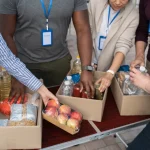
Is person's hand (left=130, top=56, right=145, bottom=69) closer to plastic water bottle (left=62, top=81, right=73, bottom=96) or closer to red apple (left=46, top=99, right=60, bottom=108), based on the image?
plastic water bottle (left=62, top=81, right=73, bottom=96)

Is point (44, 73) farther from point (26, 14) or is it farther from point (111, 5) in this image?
point (111, 5)

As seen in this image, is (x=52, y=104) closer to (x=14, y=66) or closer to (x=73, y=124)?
(x=73, y=124)

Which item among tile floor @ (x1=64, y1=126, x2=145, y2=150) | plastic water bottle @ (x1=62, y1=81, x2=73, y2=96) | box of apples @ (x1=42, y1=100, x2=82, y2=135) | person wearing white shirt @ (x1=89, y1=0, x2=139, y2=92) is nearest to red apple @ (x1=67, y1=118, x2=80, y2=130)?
box of apples @ (x1=42, y1=100, x2=82, y2=135)

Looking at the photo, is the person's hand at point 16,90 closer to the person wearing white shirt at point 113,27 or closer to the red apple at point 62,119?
the red apple at point 62,119

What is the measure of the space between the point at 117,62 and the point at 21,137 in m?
0.89

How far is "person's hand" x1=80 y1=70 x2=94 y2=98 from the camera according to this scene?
1360 mm

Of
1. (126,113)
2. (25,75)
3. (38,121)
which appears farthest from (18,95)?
(126,113)

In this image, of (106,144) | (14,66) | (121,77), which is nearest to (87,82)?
(121,77)

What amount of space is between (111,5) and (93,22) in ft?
0.65

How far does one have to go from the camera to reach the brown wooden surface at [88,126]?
1.17m

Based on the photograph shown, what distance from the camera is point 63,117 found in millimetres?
1134

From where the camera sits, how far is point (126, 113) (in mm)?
1375

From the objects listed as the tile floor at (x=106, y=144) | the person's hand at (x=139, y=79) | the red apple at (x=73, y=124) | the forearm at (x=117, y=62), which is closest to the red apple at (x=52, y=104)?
the red apple at (x=73, y=124)

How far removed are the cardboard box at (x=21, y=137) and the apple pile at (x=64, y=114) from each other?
0.09m
